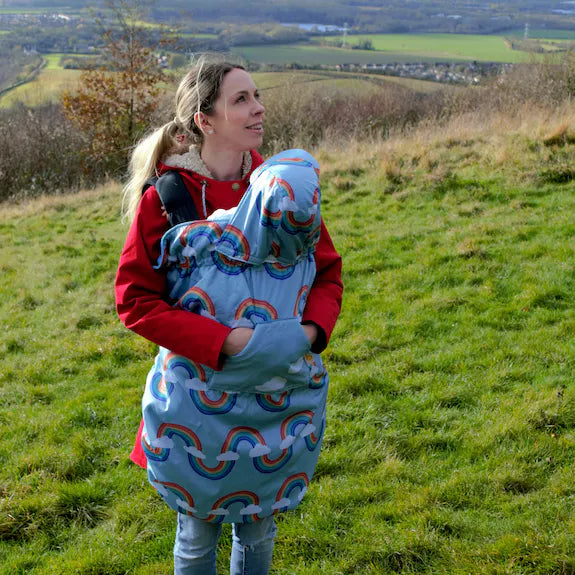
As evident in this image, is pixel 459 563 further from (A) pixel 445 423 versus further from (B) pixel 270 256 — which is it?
(B) pixel 270 256

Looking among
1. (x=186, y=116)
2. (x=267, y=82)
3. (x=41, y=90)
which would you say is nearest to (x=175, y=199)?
(x=186, y=116)

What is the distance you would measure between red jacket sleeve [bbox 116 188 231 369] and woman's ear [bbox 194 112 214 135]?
1.07 ft

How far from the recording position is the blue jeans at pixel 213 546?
2160 millimetres

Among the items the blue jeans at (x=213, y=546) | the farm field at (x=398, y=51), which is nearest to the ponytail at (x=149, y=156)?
the blue jeans at (x=213, y=546)

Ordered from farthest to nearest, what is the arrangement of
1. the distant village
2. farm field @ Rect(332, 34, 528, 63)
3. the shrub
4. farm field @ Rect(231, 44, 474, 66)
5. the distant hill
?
1. the distant hill
2. farm field @ Rect(231, 44, 474, 66)
3. farm field @ Rect(332, 34, 528, 63)
4. the distant village
5. the shrub

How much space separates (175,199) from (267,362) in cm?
65

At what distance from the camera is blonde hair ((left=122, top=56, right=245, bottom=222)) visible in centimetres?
221

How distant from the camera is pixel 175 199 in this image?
202cm

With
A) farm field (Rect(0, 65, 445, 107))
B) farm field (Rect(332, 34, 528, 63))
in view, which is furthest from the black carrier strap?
farm field (Rect(332, 34, 528, 63))

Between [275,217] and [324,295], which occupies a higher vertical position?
[275,217]

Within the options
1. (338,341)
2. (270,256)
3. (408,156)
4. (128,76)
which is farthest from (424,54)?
(270,256)

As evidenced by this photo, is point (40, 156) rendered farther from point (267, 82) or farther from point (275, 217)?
point (275, 217)

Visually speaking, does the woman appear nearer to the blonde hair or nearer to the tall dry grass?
the blonde hair

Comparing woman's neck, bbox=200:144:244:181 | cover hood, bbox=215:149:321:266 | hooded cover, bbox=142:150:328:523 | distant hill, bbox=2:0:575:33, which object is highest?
distant hill, bbox=2:0:575:33
